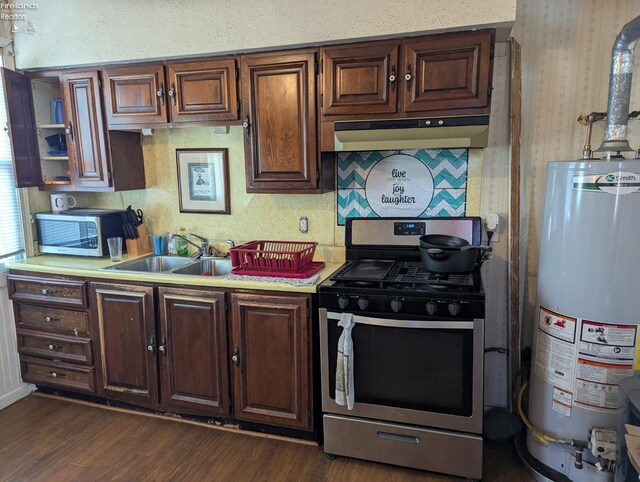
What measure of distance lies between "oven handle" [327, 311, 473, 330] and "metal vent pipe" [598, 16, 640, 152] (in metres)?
1.02

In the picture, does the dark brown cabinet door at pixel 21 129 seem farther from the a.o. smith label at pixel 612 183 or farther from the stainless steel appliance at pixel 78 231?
the a.o. smith label at pixel 612 183

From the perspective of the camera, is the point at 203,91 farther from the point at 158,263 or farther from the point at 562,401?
the point at 562,401

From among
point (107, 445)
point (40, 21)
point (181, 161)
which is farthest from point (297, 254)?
point (40, 21)

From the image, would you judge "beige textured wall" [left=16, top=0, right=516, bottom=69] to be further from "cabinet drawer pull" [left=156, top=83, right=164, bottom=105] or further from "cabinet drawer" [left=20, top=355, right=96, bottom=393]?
"cabinet drawer" [left=20, top=355, right=96, bottom=393]

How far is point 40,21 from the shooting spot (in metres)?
2.81

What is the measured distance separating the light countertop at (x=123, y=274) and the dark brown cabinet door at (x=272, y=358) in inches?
2.5

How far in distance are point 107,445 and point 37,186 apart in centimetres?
180

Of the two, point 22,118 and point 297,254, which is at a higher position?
point 22,118

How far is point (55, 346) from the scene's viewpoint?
288cm

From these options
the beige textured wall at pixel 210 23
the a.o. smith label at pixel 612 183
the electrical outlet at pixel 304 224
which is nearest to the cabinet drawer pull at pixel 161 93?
the beige textured wall at pixel 210 23

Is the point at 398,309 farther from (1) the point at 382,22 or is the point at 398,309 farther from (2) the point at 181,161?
(2) the point at 181,161

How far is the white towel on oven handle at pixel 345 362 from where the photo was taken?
216cm

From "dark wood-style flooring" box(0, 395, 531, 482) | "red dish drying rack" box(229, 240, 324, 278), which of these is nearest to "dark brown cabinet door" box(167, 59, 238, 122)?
"red dish drying rack" box(229, 240, 324, 278)

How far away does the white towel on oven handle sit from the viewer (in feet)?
7.07
